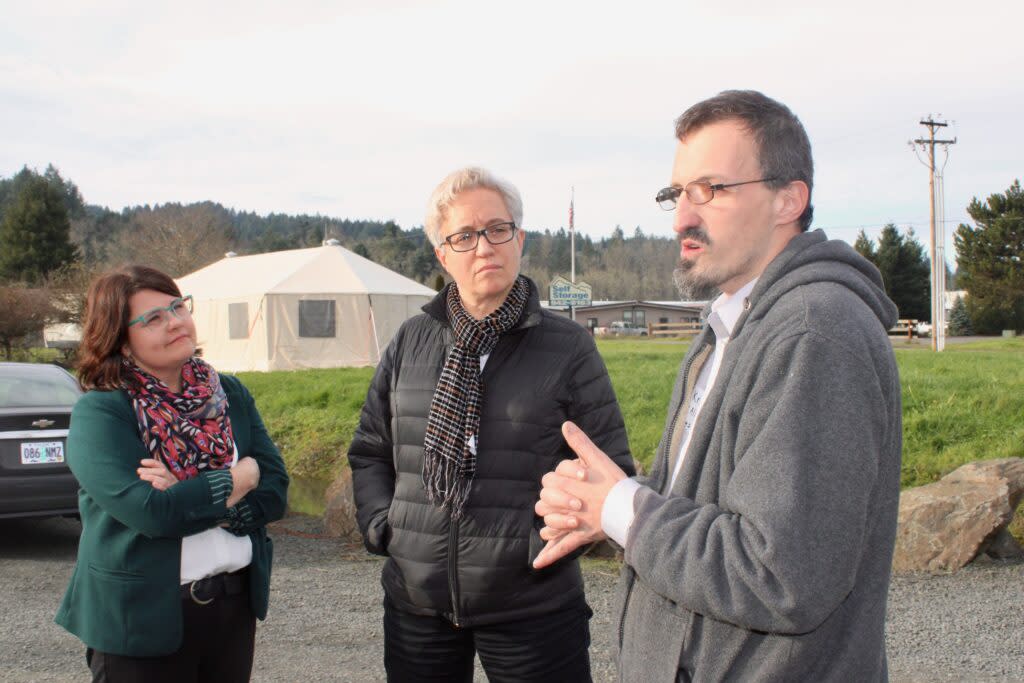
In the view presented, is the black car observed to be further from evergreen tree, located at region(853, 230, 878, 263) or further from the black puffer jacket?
evergreen tree, located at region(853, 230, 878, 263)

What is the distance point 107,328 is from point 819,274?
85.3 inches

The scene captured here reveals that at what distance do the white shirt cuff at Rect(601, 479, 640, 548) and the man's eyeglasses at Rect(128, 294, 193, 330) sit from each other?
1.74 metres

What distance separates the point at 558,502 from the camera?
1.78 m

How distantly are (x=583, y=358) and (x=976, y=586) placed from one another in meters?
4.07

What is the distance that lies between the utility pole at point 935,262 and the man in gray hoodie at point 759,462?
1305 inches

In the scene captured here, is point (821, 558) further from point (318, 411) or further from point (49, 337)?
point (49, 337)

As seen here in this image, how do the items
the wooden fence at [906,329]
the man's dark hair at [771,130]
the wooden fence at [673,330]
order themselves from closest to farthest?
the man's dark hair at [771,130], the wooden fence at [906,329], the wooden fence at [673,330]

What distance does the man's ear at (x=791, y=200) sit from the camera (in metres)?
1.78

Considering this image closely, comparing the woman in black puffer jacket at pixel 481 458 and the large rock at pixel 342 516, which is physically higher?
the woman in black puffer jacket at pixel 481 458

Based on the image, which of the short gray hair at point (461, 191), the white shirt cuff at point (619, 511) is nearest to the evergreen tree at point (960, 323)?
the short gray hair at point (461, 191)

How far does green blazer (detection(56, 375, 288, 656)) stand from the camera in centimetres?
252

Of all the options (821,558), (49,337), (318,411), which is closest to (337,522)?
(821,558)

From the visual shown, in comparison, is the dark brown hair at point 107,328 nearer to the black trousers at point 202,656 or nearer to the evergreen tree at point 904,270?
the black trousers at point 202,656

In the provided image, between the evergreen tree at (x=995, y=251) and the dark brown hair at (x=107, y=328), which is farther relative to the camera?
the evergreen tree at (x=995, y=251)
